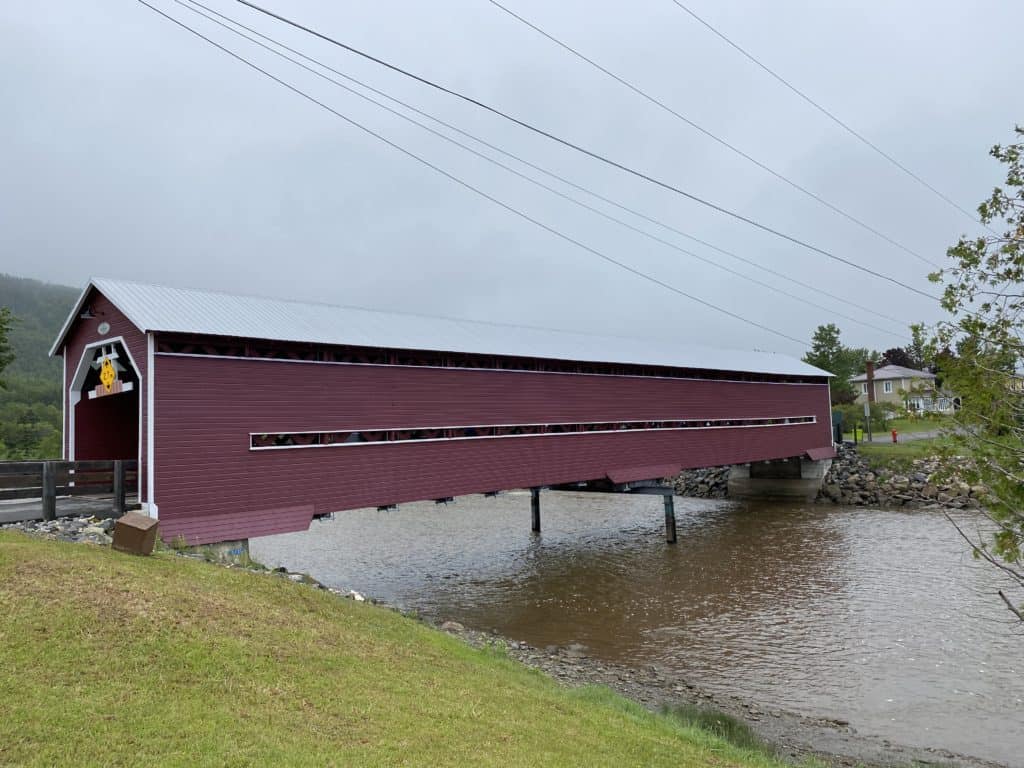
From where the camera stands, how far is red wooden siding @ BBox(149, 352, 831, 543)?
40.9ft

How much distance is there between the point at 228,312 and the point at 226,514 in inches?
158

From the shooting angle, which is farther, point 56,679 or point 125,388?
point 125,388

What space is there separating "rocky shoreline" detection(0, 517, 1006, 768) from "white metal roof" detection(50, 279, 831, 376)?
142 inches

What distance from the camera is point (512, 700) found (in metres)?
6.75

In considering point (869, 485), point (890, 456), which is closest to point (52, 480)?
point (869, 485)

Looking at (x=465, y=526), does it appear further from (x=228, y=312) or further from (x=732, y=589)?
(x=228, y=312)

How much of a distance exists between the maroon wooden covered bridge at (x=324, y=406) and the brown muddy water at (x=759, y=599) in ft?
9.70

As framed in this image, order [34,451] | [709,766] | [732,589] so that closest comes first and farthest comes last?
[709,766], [732,589], [34,451]

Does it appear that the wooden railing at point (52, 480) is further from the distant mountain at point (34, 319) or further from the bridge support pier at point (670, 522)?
the distant mountain at point (34, 319)

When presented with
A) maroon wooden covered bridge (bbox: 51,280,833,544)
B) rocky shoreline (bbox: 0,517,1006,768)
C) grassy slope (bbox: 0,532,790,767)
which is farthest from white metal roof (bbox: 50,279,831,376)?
grassy slope (bbox: 0,532,790,767)

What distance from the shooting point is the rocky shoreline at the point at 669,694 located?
8.16 metres

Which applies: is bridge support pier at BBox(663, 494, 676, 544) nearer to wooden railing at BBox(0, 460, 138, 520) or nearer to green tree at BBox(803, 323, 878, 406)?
wooden railing at BBox(0, 460, 138, 520)

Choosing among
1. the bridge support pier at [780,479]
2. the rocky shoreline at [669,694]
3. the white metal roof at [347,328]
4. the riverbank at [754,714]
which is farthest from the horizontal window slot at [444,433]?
the bridge support pier at [780,479]

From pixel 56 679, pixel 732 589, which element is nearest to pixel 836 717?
pixel 732 589
